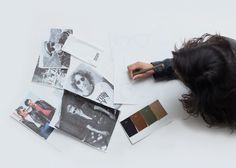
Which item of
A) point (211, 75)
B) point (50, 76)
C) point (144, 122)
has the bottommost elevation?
point (144, 122)

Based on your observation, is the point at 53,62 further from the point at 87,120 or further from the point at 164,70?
the point at 164,70

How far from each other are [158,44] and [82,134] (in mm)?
344

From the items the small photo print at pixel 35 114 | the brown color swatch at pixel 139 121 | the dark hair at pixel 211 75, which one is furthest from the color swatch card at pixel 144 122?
the small photo print at pixel 35 114

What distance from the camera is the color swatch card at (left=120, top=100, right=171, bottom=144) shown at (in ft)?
3.30

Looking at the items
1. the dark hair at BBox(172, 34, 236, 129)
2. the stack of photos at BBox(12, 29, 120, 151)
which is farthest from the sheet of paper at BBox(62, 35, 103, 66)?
the dark hair at BBox(172, 34, 236, 129)

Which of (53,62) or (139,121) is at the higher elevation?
(53,62)

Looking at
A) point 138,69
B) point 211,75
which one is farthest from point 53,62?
point 211,75

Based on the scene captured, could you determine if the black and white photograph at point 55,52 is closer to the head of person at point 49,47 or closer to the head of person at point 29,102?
the head of person at point 49,47

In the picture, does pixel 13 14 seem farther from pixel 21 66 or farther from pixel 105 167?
pixel 105 167

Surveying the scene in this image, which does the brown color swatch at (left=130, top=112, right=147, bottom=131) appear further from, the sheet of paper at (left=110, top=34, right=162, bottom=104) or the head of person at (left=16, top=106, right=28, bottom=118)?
the head of person at (left=16, top=106, right=28, bottom=118)

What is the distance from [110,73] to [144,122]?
0.17m

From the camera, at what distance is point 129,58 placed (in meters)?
1.04

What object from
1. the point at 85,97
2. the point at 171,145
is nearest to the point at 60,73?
the point at 85,97

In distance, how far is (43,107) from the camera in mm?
1014
